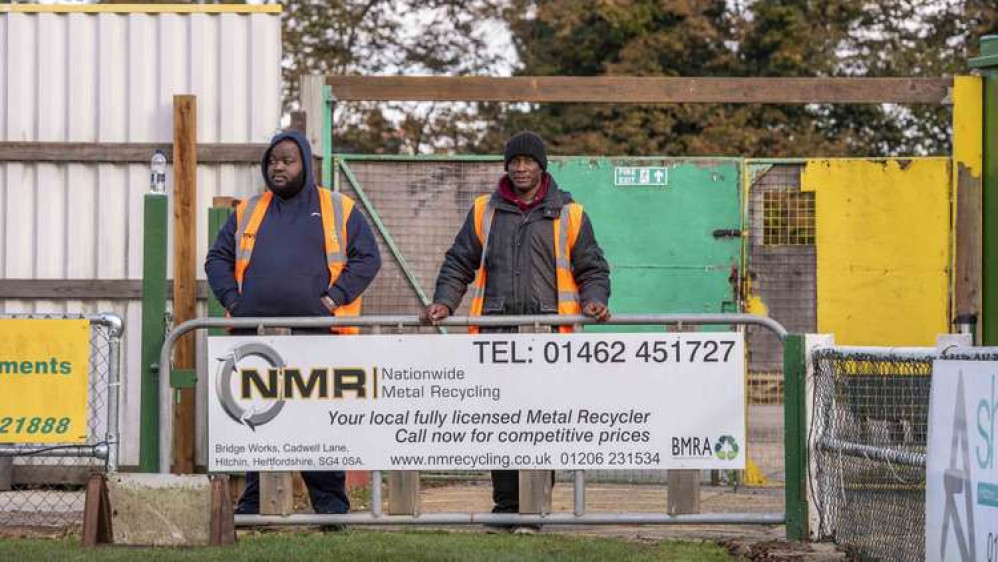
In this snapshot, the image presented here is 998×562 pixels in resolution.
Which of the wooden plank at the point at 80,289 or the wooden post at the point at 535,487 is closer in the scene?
the wooden post at the point at 535,487

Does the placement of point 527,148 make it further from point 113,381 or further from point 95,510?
point 95,510

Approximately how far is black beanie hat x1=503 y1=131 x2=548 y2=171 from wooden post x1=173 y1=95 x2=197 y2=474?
2438 millimetres

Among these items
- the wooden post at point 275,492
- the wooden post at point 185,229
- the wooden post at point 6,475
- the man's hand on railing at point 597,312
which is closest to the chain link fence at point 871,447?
the man's hand on railing at point 597,312

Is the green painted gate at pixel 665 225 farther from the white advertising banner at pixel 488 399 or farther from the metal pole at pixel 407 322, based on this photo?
the white advertising banner at pixel 488 399

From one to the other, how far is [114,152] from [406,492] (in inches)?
137

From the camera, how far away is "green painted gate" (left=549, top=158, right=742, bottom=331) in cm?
1288

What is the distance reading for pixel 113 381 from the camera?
10016 mm

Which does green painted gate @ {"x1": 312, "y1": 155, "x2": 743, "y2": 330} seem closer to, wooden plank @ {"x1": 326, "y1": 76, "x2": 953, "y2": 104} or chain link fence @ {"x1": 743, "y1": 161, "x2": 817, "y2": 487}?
chain link fence @ {"x1": 743, "y1": 161, "x2": 817, "y2": 487}

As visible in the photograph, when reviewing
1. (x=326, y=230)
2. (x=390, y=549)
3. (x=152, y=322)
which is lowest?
(x=390, y=549)

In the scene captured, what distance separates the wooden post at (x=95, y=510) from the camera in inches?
345

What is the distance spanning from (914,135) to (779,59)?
301 cm

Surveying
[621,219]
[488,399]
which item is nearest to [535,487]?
[488,399]

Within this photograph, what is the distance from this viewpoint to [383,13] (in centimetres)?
3656

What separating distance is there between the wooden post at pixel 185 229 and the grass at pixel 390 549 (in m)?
1.88
